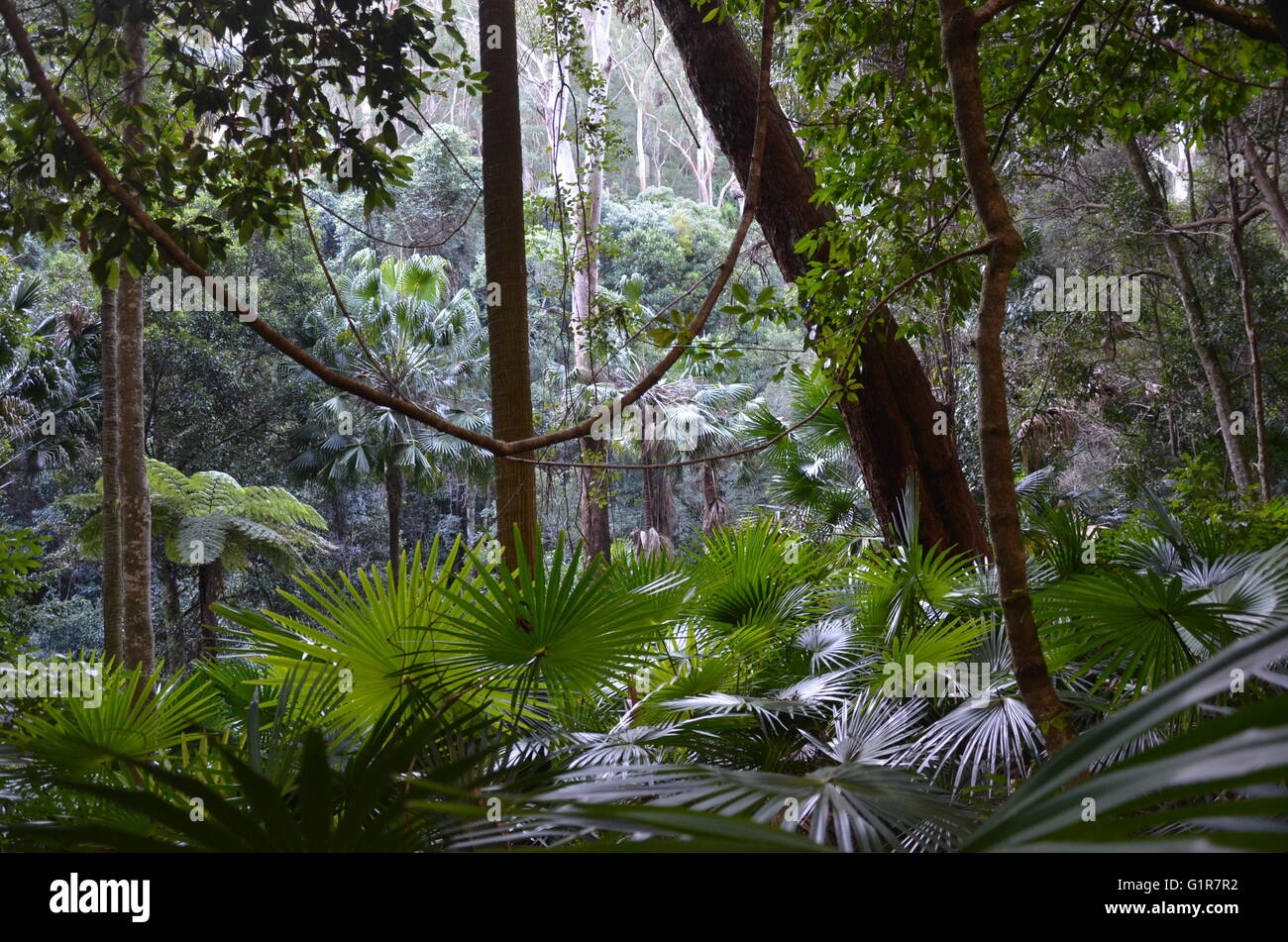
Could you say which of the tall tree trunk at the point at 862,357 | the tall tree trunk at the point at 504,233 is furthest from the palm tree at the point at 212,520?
the tall tree trunk at the point at 504,233

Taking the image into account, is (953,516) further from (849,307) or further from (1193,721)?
(1193,721)

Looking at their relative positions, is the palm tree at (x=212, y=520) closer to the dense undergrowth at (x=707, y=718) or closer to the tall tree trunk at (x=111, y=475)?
the tall tree trunk at (x=111, y=475)

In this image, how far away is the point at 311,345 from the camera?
591 inches

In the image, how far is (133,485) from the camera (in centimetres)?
636

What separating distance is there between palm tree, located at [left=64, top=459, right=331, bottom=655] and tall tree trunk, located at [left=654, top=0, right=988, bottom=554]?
25.3 feet

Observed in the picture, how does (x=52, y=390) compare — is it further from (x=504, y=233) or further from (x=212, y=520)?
(x=504, y=233)

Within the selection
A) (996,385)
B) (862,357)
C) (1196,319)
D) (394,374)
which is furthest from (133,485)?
(1196,319)

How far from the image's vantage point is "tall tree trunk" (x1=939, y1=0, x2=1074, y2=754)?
6.59 feet

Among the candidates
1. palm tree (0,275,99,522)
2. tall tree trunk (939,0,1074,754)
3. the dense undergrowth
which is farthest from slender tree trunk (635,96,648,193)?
tall tree trunk (939,0,1074,754)

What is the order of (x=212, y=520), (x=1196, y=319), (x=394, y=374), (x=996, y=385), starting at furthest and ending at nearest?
(x=394, y=374), (x=212, y=520), (x=1196, y=319), (x=996, y=385)

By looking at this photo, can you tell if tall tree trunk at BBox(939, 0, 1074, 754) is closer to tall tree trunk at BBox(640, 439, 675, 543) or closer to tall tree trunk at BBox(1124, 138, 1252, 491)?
tall tree trunk at BBox(1124, 138, 1252, 491)

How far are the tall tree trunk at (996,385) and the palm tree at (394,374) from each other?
12.0 metres

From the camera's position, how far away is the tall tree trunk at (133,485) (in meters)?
6.18

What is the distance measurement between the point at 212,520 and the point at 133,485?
4399mm
